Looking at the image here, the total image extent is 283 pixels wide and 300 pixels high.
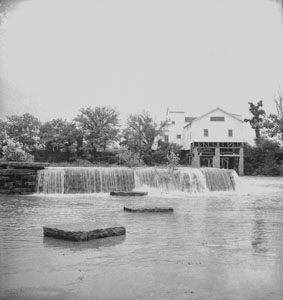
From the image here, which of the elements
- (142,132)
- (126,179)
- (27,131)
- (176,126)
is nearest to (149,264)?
(126,179)

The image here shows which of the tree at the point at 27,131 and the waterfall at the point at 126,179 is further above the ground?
the tree at the point at 27,131

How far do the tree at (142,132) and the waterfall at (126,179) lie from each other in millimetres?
13296

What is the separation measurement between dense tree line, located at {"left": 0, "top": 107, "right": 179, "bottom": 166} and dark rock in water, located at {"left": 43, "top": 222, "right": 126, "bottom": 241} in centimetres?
1798

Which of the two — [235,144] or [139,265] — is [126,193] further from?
[235,144]

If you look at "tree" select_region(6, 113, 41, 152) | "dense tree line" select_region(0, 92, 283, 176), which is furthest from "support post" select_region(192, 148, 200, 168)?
"tree" select_region(6, 113, 41, 152)

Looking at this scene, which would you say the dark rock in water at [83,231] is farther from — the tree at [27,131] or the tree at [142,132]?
the tree at [142,132]

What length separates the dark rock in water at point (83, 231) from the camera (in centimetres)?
318

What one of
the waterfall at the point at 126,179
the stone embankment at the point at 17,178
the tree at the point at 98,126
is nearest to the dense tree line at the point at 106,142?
the tree at the point at 98,126

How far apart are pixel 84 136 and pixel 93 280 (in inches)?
931

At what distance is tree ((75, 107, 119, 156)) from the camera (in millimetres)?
24875

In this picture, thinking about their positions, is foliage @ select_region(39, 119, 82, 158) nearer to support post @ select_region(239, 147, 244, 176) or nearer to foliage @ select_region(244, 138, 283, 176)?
support post @ select_region(239, 147, 244, 176)

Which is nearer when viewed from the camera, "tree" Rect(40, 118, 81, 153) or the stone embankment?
the stone embankment

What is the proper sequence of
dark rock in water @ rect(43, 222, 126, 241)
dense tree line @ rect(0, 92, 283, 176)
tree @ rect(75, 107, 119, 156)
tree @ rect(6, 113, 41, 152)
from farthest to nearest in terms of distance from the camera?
tree @ rect(75, 107, 119, 156) < dense tree line @ rect(0, 92, 283, 176) < tree @ rect(6, 113, 41, 152) < dark rock in water @ rect(43, 222, 126, 241)

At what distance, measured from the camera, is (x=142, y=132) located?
28.0 metres
